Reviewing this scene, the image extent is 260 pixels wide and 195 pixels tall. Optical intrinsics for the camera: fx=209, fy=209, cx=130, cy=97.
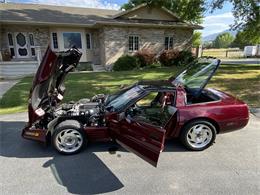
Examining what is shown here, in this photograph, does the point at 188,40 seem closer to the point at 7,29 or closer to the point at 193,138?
the point at 7,29

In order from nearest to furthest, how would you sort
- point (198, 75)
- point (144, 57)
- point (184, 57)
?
point (198, 75) < point (144, 57) < point (184, 57)

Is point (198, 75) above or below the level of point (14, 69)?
above

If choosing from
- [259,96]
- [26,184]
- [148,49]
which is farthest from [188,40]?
[26,184]

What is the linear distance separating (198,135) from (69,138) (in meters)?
2.35

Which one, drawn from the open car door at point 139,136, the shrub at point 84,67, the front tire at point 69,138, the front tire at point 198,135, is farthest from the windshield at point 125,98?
the shrub at point 84,67

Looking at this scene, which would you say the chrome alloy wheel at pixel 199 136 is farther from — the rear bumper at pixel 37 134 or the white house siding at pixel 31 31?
the white house siding at pixel 31 31

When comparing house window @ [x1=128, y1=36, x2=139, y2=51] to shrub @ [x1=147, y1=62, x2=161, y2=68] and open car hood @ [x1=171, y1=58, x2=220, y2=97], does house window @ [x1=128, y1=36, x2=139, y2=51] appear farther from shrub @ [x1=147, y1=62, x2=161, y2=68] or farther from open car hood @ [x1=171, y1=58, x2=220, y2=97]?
open car hood @ [x1=171, y1=58, x2=220, y2=97]

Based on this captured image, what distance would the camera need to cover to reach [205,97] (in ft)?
14.4

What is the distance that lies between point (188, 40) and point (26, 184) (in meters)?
18.7

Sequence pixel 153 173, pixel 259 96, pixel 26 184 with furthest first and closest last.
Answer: pixel 259 96 < pixel 153 173 < pixel 26 184

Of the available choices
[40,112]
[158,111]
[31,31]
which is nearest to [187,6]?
[31,31]

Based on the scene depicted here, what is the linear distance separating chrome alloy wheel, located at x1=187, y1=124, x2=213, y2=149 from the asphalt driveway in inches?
6.8

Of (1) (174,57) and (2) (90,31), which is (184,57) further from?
(2) (90,31)

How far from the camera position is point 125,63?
16109 millimetres
